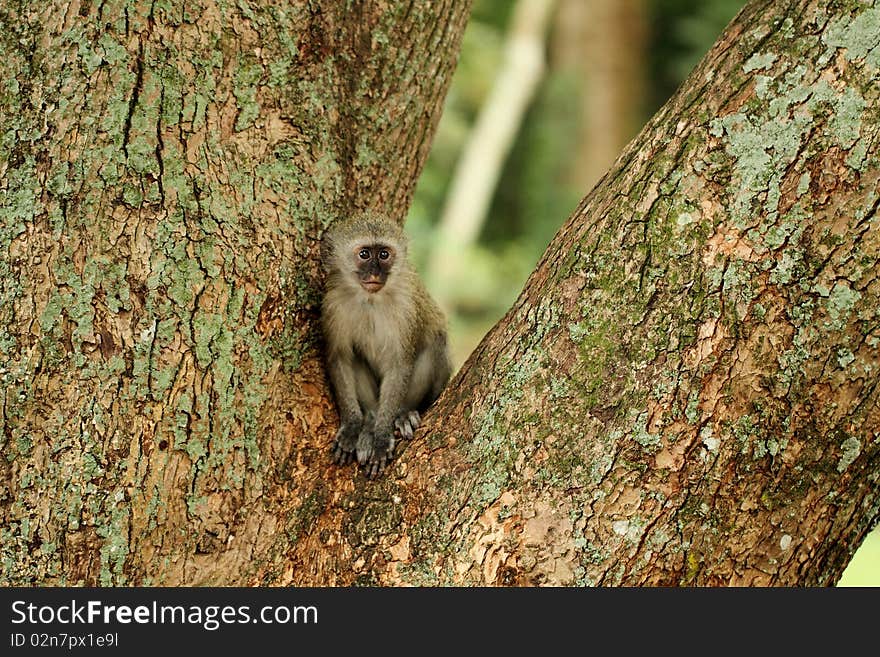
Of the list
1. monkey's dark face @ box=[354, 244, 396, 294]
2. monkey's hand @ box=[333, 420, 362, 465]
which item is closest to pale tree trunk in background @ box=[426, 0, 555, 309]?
monkey's dark face @ box=[354, 244, 396, 294]

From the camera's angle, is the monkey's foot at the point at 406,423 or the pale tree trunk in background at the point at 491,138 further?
the pale tree trunk in background at the point at 491,138

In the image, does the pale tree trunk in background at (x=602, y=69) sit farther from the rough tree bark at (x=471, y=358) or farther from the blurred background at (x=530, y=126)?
the rough tree bark at (x=471, y=358)

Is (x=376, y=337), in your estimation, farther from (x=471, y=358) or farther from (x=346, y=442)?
(x=471, y=358)

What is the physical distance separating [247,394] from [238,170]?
65 cm

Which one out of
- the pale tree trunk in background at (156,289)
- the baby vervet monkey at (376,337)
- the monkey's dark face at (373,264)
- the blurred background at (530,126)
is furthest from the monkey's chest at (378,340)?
the blurred background at (530,126)

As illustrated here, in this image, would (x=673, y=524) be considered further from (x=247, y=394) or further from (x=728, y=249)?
(x=247, y=394)

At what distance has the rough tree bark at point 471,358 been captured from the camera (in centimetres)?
231

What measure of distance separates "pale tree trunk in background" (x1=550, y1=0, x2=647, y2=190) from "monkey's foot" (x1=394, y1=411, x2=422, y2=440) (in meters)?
7.53

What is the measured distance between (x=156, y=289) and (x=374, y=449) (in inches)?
32.8

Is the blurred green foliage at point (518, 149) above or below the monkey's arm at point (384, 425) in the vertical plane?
above

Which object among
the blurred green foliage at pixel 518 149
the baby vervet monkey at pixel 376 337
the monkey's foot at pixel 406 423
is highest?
the blurred green foliage at pixel 518 149

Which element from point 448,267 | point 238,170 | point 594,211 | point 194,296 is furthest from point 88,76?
point 448,267

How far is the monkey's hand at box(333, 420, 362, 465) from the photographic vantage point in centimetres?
295

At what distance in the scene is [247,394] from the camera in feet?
9.04
